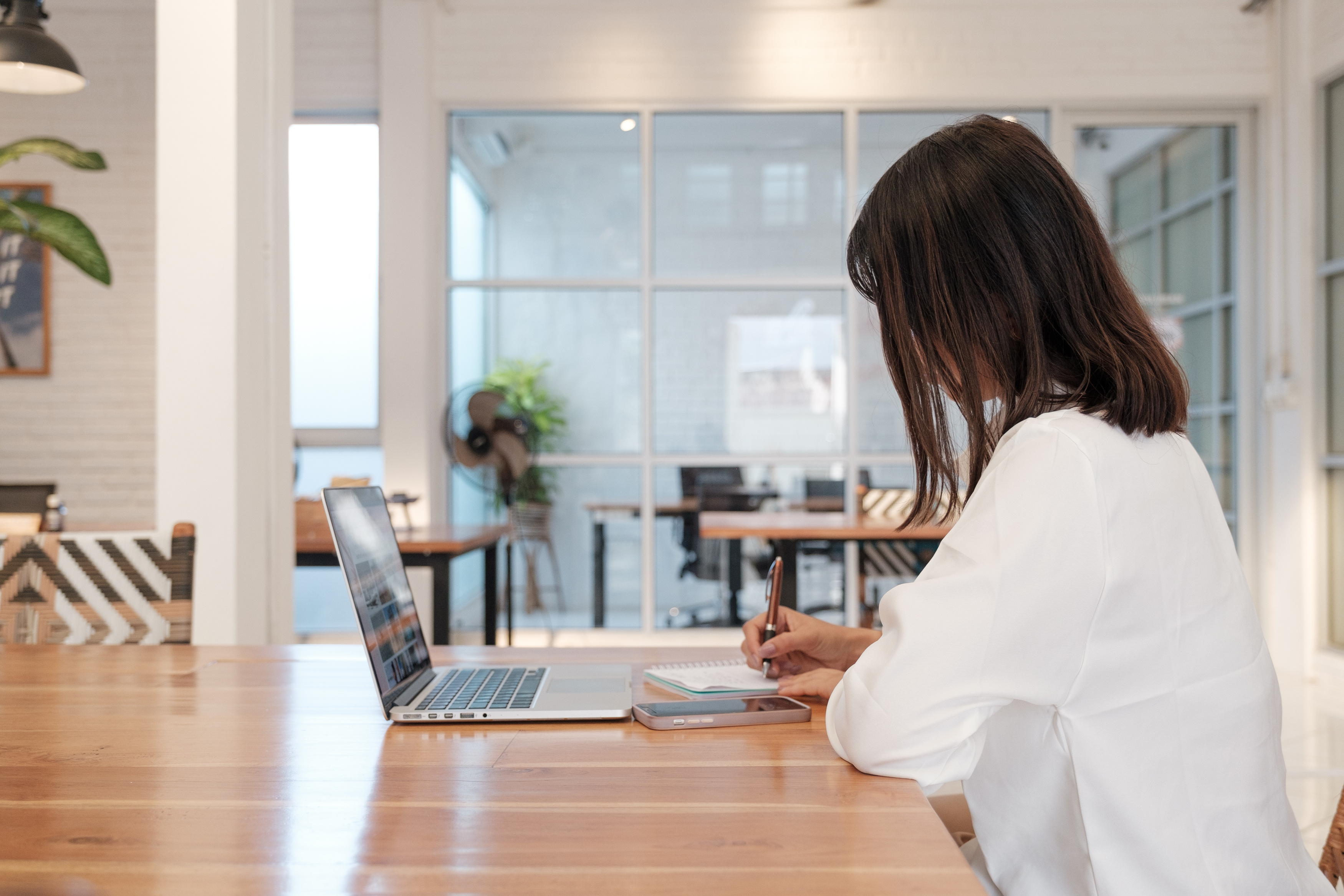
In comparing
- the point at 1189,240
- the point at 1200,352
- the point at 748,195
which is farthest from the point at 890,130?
the point at 1200,352

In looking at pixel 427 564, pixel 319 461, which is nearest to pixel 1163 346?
pixel 427 564

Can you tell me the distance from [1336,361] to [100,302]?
252 inches

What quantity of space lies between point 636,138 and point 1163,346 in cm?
476

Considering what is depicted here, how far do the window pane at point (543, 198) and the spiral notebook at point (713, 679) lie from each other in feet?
14.1

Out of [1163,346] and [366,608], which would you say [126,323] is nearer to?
[366,608]

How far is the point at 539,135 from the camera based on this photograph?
5402 millimetres

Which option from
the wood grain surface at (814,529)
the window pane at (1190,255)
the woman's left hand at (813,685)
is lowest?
the wood grain surface at (814,529)

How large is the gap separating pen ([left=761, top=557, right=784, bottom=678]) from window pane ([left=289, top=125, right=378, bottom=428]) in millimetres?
4660

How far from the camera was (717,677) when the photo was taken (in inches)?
48.8

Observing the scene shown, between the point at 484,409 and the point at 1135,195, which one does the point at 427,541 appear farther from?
the point at 1135,195

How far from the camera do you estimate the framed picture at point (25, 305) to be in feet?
17.6

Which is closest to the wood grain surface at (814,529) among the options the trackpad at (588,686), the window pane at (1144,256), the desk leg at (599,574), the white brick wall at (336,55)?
the desk leg at (599,574)

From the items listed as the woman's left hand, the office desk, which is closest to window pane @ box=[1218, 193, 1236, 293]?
the office desk

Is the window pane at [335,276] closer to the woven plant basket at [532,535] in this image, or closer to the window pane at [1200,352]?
the woven plant basket at [532,535]
